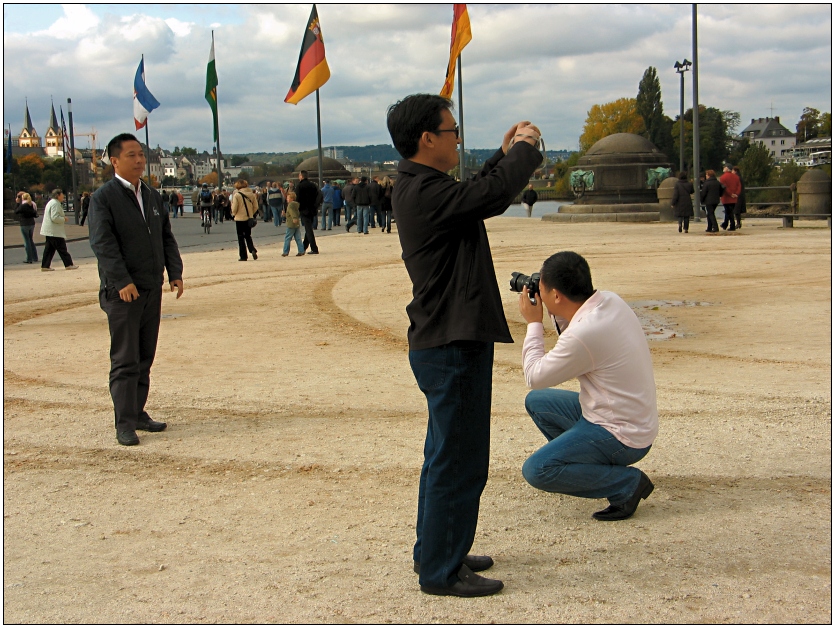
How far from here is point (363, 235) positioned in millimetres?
28828

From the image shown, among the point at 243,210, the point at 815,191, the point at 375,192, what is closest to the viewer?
the point at 243,210

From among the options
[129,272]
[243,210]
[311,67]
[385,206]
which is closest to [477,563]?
[129,272]

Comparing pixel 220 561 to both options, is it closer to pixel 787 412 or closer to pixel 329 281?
pixel 787 412

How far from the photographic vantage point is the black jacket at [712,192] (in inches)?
926

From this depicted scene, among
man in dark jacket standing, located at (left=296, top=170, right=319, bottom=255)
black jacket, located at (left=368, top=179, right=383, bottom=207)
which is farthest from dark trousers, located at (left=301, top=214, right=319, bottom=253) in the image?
black jacket, located at (left=368, top=179, right=383, bottom=207)

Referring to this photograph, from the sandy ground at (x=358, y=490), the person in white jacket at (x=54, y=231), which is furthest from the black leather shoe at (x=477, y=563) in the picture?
the person in white jacket at (x=54, y=231)

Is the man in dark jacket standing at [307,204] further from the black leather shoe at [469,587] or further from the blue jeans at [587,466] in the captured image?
the black leather shoe at [469,587]

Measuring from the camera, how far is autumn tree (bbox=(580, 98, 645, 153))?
117 metres

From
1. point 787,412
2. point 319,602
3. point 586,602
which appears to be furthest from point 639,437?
point 787,412

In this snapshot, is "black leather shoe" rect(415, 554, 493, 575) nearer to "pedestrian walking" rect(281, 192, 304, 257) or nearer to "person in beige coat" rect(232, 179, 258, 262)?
"person in beige coat" rect(232, 179, 258, 262)

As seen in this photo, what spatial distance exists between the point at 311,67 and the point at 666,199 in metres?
12.7

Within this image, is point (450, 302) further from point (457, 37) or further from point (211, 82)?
point (211, 82)

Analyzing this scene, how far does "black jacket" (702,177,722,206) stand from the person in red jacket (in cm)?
61

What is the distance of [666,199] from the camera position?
31.5m
